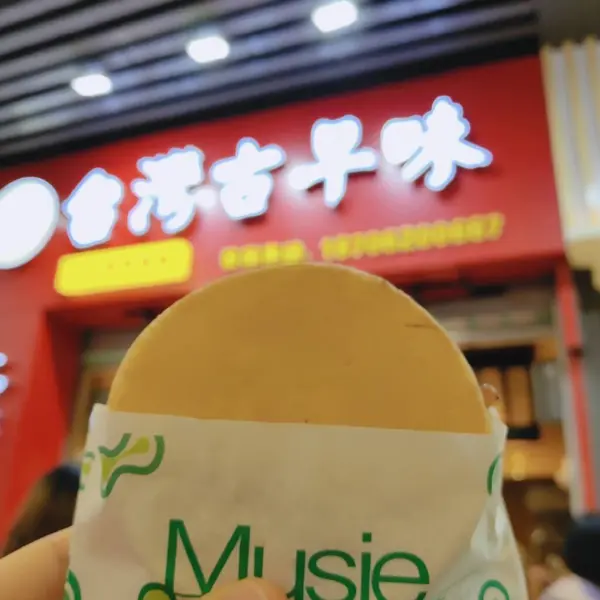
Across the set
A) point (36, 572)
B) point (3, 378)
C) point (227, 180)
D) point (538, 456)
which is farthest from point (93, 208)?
point (36, 572)

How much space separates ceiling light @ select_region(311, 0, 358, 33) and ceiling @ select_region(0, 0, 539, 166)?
1.0 inches

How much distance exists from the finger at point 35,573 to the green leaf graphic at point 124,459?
243mm

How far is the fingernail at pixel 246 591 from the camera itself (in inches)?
14.7

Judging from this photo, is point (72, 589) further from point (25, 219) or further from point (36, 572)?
point (25, 219)

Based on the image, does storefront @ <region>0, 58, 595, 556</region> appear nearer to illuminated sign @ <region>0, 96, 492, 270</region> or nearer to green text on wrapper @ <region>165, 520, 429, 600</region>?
illuminated sign @ <region>0, 96, 492, 270</region>

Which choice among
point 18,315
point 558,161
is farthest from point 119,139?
point 558,161

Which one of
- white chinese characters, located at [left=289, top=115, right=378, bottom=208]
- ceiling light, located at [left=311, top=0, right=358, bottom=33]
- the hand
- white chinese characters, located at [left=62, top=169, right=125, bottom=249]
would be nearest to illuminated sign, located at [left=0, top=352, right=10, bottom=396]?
white chinese characters, located at [left=62, top=169, right=125, bottom=249]

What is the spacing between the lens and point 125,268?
2043mm

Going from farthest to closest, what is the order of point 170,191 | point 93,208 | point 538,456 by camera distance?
point 93,208 → point 170,191 → point 538,456

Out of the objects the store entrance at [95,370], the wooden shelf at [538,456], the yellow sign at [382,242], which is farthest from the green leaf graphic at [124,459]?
the store entrance at [95,370]

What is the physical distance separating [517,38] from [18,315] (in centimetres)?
178

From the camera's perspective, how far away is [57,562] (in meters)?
0.60

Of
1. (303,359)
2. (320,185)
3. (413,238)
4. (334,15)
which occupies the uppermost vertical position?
(334,15)

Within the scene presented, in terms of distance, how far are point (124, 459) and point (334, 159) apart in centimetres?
159
